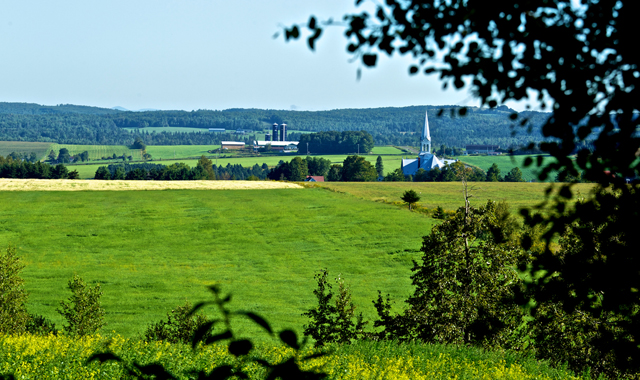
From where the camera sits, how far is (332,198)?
8850 centimetres

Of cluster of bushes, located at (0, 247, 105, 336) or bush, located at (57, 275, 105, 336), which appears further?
bush, located at (57, 275, 105, 336)

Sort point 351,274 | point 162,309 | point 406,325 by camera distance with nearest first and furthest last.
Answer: point 406,325 → point 162,309 → point 351,274

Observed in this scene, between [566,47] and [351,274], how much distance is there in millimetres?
45672

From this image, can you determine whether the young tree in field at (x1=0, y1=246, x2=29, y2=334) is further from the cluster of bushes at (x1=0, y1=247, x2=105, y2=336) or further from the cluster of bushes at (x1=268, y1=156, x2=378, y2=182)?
the cluster of bushes at (x1=268, y1=156, x2=378, y2=182)

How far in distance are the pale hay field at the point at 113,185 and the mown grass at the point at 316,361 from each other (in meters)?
80.7

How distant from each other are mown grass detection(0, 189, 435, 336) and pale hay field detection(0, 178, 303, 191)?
14.8 feet

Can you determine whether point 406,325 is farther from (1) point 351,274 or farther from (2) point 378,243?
(2) point 378,243

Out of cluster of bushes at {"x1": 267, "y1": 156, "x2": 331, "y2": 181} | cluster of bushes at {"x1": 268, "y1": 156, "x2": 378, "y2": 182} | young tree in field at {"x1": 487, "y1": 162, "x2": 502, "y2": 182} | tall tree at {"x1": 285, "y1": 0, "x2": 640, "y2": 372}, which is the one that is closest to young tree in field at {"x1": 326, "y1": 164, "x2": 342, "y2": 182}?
cluster of bushes at {"x1": 268, "y1": 156, "x2": 378, "y2": 182}

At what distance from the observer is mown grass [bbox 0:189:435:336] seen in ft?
137

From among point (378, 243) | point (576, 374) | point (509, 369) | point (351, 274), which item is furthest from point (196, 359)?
point (378, 243)

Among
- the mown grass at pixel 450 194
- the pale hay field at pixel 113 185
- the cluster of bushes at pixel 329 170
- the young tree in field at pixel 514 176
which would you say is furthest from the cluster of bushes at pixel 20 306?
the young tree in field at pixel 514 176

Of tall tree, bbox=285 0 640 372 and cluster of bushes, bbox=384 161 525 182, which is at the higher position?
tall tree, bbox=285 0 640 372

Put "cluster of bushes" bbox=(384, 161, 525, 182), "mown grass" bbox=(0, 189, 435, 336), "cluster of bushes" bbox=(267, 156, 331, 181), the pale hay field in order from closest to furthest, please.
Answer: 1. "mown grass" bbox=(0, 189, 435, 336)
2. the pale hay field
3. "cluster of bushes" bbox=(384, 161, 525, 182)
4. "cluster of bushes" bbox=(267, 156, 331, 181)

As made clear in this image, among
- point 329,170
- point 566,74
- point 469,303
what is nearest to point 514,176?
point 329,170
